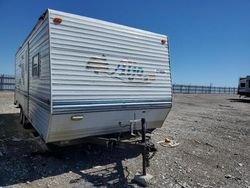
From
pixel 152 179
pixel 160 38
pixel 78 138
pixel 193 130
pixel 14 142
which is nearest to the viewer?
pixel 152 179

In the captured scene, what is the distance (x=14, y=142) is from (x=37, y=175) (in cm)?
225

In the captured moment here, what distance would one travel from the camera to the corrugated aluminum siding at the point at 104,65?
3875mm

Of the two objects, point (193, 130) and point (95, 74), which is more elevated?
point (95, 74)

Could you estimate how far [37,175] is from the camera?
4117 mm

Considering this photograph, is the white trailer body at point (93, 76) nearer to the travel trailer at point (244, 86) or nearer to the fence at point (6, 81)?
the fence at point (6, 81)

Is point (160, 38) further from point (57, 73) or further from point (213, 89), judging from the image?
point (213, 89)

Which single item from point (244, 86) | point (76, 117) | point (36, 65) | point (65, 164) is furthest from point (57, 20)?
point (244, 86)

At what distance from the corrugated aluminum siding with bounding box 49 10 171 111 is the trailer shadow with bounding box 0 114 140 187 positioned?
1.30 metres

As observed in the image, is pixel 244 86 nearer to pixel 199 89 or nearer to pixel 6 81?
pixel 199 89

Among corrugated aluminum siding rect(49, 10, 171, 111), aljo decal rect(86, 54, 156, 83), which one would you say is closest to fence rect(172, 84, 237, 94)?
corrugated aluminum siding rect(49, 10, 171, 111)

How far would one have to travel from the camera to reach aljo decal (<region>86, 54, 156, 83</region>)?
168 inches

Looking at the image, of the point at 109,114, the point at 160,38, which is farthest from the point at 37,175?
the point at 160,38

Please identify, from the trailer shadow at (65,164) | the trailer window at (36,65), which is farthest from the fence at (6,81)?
the trailer window at (36,65)

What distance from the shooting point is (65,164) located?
465 cm
